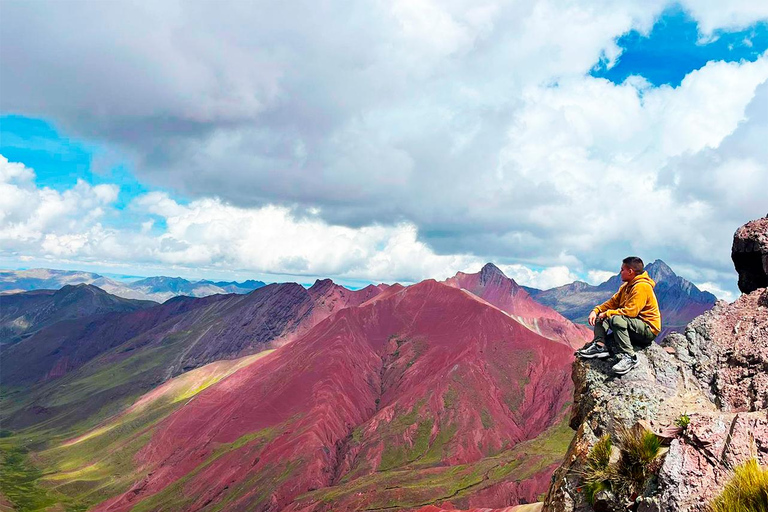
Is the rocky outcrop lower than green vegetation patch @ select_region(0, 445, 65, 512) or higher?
higher

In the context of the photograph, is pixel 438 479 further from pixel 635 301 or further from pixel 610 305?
pixel 635 301

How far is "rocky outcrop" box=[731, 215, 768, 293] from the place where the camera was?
16.7 m

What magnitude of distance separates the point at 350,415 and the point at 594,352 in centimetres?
15777

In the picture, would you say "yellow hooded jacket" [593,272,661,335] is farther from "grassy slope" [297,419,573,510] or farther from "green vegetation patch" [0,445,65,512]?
"green vegetation patch" [0,445,65,512]

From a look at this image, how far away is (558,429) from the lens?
142m

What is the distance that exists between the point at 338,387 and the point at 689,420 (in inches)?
6542

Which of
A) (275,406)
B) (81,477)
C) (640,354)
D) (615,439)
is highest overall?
(640,354)

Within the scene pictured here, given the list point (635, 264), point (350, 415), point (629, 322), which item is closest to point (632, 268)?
point (635, 264)

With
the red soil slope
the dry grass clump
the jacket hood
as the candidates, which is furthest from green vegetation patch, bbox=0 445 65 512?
the jacket hood

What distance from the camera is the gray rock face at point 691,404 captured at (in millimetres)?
8641

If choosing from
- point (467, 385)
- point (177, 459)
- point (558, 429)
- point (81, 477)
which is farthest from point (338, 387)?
point (81, 477)

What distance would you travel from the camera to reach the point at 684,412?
451 inches

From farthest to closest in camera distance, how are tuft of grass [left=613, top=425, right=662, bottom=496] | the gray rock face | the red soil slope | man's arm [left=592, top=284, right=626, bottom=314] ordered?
the red soil slope < man's arm [left=592, top=284, right=626, bottom=314] < tuft of grass [left=613, top=425, right=662, bottom=496] < the gray rock face

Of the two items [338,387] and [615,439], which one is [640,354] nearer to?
[615,439]
